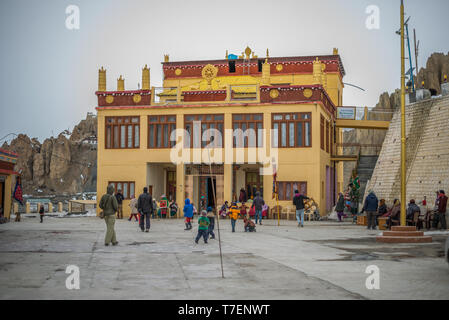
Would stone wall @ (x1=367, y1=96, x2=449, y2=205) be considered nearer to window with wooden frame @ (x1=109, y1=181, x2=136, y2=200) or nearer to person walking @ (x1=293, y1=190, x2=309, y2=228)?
person walking @ (x1=293, y1=190, x2=309, y2=228)

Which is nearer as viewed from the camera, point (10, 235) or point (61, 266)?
point (61, 266)

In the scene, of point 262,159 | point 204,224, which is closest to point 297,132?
point 262,159

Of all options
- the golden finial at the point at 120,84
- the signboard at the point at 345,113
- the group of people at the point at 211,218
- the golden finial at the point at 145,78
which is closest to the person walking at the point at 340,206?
the group of people at the point at 211,218

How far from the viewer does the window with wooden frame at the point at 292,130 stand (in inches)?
1259

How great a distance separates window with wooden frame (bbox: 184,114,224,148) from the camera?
32844 millimetres

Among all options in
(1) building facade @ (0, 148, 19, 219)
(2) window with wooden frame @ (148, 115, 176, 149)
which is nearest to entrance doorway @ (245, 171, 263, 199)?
(2) window with wooden frame @ (148, 115, 176, 149)

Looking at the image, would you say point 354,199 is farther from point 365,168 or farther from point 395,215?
point 395,215

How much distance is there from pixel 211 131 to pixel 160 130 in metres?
3.27

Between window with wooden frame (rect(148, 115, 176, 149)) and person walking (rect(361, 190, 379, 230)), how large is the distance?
1412 centimetres

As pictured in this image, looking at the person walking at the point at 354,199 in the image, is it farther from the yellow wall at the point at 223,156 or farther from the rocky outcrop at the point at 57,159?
the rocky outcrop at the point at 57,159

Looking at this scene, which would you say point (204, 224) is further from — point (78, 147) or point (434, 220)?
point (78, 147)

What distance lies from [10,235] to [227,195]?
1565cm
